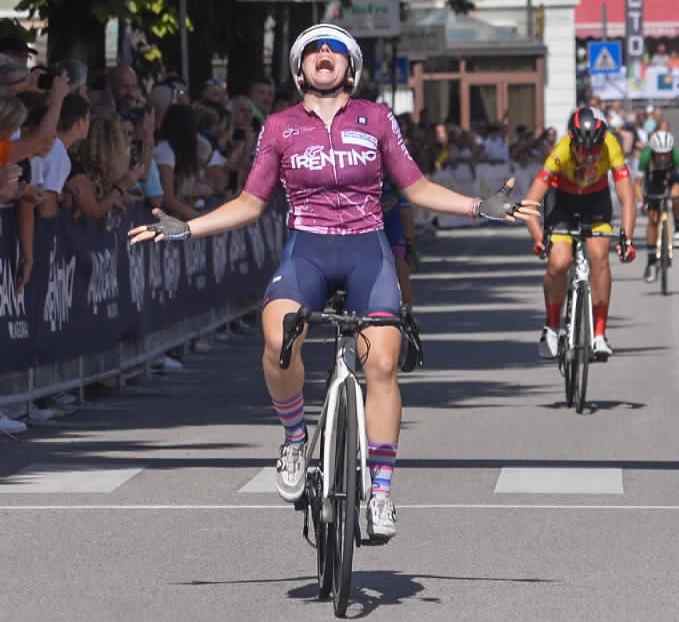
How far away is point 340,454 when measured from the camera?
27.6 feet

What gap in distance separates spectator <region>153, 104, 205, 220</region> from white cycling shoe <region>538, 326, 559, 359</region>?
387 cm

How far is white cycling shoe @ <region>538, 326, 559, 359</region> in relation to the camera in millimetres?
16234

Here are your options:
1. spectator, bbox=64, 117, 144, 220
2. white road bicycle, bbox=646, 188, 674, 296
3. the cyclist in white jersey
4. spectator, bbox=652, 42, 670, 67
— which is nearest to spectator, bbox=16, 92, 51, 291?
→ spectator, bbox=64, 117, 144, 220

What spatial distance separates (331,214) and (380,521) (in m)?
1.09

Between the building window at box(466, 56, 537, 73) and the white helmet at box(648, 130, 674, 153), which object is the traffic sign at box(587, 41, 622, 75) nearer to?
the building window at box(466, 56, 537, 73)

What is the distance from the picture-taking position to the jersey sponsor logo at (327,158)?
29.2ft

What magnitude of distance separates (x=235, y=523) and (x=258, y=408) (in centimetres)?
540

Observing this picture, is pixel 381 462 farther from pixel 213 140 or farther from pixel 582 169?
pixel 213 140

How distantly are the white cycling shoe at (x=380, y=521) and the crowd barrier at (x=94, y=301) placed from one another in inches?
245

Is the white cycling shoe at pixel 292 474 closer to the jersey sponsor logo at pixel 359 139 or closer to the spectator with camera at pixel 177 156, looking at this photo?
the jersey sponsor logo at pixel 359 139

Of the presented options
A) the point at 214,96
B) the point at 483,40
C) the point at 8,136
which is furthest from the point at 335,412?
the point at 483,40

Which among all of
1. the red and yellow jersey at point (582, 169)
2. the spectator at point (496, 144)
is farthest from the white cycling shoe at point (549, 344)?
the spectator at point (496, 144)

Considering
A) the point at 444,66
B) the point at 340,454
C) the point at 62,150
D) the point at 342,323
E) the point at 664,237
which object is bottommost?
the point at 444,66

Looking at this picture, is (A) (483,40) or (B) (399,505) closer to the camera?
(B) (399,505)
